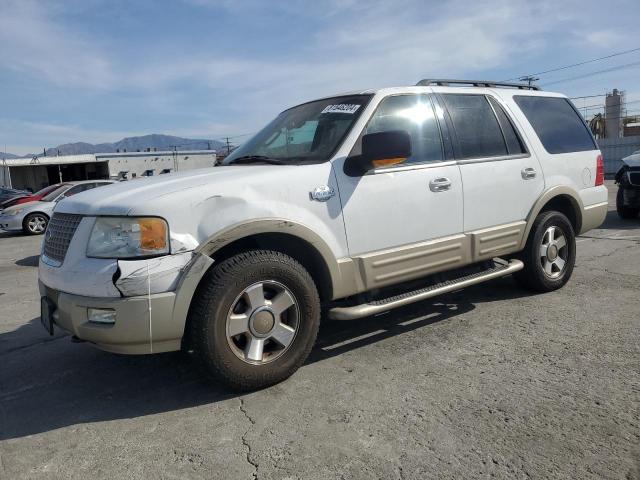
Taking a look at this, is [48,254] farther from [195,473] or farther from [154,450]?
[195,473]

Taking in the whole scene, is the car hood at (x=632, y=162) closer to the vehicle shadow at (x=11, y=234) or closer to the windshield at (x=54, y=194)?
the windshield at (x=54, y=194)

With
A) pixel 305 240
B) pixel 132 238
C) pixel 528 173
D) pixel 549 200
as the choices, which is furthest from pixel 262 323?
pixel 549 200

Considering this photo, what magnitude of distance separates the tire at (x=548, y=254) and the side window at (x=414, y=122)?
1.42 meters

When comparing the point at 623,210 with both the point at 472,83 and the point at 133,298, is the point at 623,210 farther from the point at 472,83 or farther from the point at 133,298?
the point at 133,298

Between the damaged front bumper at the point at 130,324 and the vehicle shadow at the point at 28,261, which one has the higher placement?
the damaged front bumper at the point at 130,324

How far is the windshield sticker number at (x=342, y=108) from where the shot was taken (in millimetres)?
3930

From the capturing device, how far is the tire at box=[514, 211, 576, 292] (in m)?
4.89

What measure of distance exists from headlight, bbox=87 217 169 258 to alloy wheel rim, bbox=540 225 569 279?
3549 mm

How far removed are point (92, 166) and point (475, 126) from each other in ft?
196

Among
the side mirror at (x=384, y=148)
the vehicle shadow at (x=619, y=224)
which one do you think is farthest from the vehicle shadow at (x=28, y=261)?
the vehicle shadow at (x=619, y=224)

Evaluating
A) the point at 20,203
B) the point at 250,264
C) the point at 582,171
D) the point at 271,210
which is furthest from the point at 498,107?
the point at 20,203

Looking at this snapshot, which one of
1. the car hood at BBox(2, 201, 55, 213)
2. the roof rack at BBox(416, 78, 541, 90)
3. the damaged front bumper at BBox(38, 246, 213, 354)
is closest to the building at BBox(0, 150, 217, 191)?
the car hood at BBox(2, 201, 55, 213)

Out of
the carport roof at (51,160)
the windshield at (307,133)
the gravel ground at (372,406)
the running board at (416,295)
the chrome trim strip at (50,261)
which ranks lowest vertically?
the gravel ground at (372,406)

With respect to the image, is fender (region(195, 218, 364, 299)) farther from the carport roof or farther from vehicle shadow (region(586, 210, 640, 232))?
the carport roof
